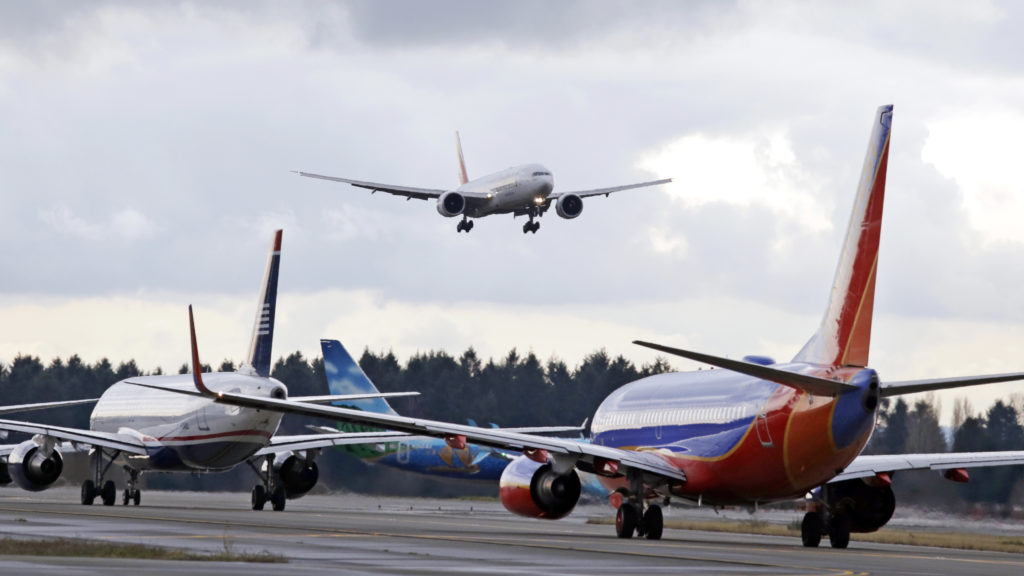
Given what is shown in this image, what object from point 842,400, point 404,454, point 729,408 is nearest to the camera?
point 842,400

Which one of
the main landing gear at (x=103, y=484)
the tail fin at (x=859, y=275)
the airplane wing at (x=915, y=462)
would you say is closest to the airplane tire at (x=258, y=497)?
the main landing gear at (x=103, y=484)

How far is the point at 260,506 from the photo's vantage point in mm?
49562

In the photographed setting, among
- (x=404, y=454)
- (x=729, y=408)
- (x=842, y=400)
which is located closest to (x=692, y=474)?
(x=729, y=408)

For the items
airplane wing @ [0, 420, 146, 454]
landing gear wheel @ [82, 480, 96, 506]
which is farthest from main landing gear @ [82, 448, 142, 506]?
airplane wing @ [0, 420, 146, 454]

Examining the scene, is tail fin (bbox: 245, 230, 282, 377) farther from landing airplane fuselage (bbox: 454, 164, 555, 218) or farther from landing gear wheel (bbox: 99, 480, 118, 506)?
landing airplane fuselage (bbox: 454, 164, 555, 218)

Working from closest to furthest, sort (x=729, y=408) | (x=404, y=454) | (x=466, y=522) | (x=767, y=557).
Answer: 1. (x=767, y=557)
2. (x=729, y=408)
3. (x=466, y=522)
4. (x=404, y=454)

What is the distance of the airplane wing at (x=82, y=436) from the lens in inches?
1898

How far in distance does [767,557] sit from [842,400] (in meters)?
4.11

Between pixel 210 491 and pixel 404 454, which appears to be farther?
pixel 210 491

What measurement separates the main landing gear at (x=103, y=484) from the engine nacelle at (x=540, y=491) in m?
20.0

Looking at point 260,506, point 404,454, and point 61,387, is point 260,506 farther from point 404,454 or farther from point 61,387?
point 61,387

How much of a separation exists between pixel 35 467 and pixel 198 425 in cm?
528

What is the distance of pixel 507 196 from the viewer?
63469 mm

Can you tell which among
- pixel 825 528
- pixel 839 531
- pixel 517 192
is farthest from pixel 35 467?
pixel 839 531
